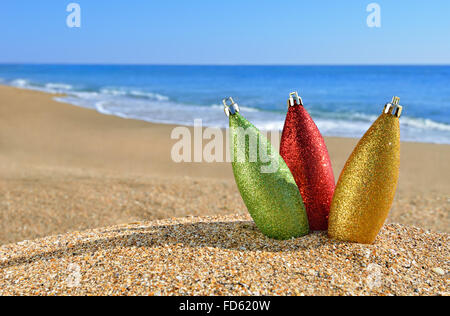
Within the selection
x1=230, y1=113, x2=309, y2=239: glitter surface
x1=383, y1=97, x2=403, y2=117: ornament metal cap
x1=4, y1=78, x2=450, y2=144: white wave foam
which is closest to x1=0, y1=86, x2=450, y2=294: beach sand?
x1=230, y1=113, x2=309, y2=239: glitter surface

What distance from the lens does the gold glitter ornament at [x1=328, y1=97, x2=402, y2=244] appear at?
3.20 m

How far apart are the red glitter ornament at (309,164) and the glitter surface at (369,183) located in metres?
0.24

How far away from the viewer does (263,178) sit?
3305 millimetres

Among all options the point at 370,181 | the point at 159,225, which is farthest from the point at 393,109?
the point at 159,225

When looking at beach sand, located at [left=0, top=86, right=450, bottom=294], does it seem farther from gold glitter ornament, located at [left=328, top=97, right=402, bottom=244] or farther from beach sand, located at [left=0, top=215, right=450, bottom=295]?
gold glitter ornament, located at [left=328, top=97, right=402, bottom=244]

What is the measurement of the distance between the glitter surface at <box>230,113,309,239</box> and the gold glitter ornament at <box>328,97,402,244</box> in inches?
13.8

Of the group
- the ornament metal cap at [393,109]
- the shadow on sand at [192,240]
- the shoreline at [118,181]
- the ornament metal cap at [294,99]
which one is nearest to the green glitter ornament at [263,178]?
the shadow on sand at [192,240]

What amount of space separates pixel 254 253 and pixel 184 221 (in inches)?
49.4

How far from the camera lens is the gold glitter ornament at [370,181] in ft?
10.5

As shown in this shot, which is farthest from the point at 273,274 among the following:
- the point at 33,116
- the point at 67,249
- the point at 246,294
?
the point at 33,116

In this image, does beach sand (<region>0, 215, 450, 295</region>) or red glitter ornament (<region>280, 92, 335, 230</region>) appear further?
red glitter ornament (<region>280, 92, 335, 230</region>)

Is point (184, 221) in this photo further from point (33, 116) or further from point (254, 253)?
point (33, 116)

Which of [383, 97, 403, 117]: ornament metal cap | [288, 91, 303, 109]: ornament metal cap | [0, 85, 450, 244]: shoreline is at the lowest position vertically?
[0, 85, 450, 244]: shoreline
